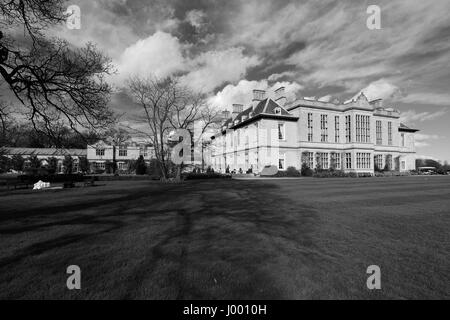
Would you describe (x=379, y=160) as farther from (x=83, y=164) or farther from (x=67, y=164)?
(x=67, y=164)

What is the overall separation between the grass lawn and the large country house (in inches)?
1421

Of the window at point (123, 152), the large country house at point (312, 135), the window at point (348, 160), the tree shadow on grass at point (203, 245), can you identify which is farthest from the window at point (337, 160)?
the window at point (123, 152)

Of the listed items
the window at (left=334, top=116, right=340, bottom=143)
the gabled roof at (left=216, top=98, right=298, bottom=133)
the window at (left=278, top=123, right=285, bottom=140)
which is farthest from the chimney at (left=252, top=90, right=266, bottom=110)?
the window at (left=334, top=116, right=340, bottom=143)

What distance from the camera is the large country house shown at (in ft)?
144

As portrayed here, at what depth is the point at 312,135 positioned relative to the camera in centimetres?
4647

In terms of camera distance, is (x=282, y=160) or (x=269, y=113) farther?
(x=282, y=160)

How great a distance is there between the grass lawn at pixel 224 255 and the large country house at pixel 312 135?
1421 inches

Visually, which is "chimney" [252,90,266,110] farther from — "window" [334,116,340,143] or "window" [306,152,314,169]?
"window" [334,116,340,143]

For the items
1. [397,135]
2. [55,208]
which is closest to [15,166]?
[55,208]

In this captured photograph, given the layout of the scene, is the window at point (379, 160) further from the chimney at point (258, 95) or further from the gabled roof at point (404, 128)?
the chimney at point (258, 95)

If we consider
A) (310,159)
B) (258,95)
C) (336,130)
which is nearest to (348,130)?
(336,130)

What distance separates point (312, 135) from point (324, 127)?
356cm

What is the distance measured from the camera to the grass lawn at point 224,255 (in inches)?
133
